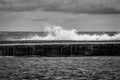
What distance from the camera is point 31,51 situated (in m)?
35.8

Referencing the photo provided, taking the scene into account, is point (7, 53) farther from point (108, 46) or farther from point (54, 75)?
point (54, 75)

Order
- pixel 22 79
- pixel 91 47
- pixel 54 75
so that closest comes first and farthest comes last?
1. pixel 22 79
2. pixel 54 75
3. pixel 91 47

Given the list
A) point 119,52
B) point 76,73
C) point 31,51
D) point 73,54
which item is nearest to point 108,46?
point 119,52

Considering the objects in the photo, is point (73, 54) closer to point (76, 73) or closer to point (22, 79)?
point (76, 73)

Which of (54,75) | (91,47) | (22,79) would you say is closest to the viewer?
(22,79)

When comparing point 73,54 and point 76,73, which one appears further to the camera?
point 73,54

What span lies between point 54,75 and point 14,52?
1717cm

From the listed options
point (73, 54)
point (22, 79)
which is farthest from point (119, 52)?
point (22, 79)

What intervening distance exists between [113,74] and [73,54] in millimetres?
15753

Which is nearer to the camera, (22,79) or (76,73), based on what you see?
(22,79)

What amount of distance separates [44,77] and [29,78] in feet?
3.60

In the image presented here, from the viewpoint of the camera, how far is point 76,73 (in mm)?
20688

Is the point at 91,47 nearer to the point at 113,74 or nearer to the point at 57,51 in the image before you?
the point at 57,51

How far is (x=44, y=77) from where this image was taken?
A: 1880cm
